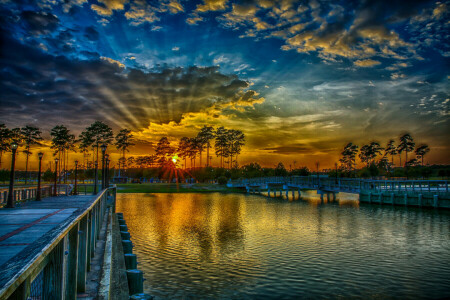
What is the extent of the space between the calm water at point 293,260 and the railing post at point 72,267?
720cm

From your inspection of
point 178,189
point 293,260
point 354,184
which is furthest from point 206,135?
point 293,260

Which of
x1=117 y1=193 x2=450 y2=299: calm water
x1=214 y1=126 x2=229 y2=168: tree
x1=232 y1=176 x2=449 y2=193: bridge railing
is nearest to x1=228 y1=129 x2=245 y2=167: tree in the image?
x1=214 y1=126 x2=229 y2=168: tree

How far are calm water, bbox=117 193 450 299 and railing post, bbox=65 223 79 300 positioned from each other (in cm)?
720

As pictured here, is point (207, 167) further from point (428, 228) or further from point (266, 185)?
point (428, 228)

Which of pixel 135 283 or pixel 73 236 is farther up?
pixel 73 236

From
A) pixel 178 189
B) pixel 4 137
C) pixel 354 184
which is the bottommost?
pixel 178 189

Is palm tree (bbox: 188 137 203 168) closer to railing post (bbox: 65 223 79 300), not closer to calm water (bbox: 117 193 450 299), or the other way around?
calm water (bbox: 117 193 450 299)

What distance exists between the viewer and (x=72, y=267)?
15.0 ft

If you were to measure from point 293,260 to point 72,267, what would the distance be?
12952 millimetres

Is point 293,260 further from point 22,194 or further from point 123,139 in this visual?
point 123,139

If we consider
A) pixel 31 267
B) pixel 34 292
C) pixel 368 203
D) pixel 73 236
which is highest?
pixel 31 267

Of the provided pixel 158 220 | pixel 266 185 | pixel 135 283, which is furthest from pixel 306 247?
pixel 266 185

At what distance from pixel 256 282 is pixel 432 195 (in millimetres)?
37774

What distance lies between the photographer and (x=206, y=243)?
64.5ft
